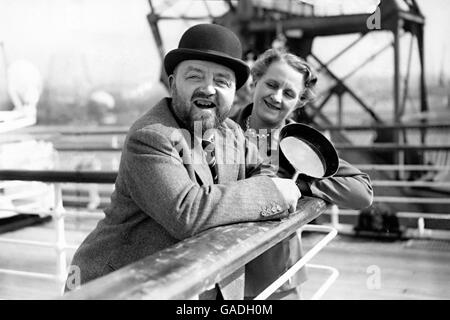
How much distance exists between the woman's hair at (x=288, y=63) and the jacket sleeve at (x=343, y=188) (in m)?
0.28

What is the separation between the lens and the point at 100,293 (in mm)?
502

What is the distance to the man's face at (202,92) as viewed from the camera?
944 millimetres

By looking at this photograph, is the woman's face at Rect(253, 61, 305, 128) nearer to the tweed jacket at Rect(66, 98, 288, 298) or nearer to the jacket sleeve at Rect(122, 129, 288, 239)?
the tweed jacket at Rect(66, 98, 288, 298)

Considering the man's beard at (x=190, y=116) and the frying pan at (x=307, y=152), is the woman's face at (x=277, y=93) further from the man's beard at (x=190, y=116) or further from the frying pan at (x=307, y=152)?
the man's beard at (x=190, y=116)

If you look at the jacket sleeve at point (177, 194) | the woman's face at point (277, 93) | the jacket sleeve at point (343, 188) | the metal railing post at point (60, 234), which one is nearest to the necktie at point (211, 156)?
the jacket sleeve at point (177, 194)

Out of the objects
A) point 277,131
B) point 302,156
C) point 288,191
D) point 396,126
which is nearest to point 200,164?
point 288,191

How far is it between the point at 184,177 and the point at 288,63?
68 centimetres

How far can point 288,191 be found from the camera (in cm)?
95

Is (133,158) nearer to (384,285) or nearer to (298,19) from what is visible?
(384,285)

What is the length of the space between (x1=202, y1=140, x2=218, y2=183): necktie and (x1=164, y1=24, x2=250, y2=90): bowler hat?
0.53 feet
